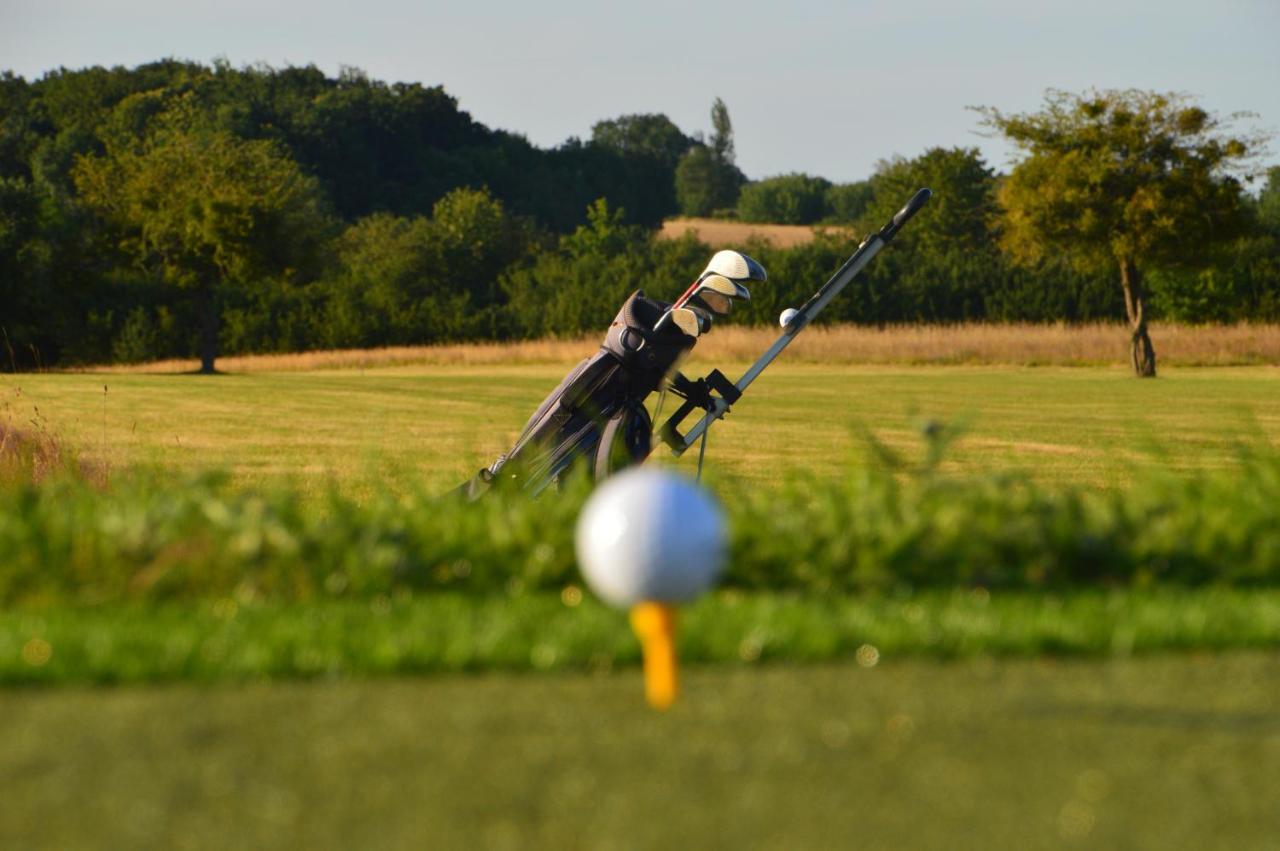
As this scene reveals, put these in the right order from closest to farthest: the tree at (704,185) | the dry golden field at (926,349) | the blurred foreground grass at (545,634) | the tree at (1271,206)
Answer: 1. the blurred foreground grass at (545,634)
2. the dry golden field at (926,349)
3. the tree at (1271,206)
4. the tree at (704,185)

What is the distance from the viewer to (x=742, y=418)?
23.4m

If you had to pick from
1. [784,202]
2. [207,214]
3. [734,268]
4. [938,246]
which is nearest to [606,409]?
[734,268]

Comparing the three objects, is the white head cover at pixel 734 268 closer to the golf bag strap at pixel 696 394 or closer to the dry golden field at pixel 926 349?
the golf bag strap at pixel 696 394

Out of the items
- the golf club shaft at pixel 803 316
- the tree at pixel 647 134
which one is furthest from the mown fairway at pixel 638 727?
the tree at pixel 647 134

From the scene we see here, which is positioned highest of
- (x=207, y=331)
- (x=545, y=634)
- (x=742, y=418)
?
(x=545, y=634)

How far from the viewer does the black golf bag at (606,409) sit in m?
8.52

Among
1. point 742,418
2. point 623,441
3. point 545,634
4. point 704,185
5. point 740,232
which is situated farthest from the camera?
point 704,185

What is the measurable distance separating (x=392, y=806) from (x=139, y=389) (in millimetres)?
27796

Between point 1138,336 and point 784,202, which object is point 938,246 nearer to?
point 1138,336

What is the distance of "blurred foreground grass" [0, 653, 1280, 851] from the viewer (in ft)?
9.73

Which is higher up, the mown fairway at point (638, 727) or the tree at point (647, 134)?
the tree at point (647, 134)

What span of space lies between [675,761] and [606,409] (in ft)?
17.8

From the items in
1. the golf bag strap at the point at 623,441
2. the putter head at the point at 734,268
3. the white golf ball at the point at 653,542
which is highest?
the putter head at the point at 734,268

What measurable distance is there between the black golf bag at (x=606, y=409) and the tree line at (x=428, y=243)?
25385mm
